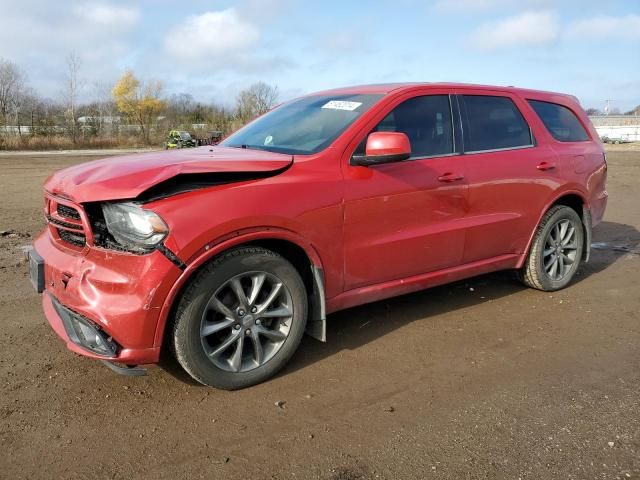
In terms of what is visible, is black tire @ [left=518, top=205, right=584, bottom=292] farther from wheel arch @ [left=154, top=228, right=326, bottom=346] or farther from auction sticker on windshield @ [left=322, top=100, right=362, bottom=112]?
wheel arch @ [left=154, top=228, right=326, bottom=346]

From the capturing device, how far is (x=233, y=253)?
3029 mm

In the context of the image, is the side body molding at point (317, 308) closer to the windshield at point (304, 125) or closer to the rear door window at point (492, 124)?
the windshield at point (304, 125)

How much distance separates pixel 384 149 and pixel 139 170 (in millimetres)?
1501

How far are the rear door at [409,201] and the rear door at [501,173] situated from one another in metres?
0.17

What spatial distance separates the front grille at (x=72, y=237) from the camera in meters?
3.05

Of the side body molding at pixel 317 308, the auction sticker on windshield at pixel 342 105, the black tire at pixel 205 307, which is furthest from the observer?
the auction sticker on windshield at pixel 342 105

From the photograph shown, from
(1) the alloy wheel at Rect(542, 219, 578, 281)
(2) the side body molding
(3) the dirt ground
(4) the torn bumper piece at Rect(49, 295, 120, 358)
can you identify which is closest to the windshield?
(2) the side body molding

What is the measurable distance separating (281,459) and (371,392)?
0.80 m

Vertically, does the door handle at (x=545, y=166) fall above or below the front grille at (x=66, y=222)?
above

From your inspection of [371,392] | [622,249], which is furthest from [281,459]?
[622,249]

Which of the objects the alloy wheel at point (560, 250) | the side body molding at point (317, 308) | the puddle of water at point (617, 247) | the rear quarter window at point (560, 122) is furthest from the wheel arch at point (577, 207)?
the side body molding at point (317, 308)

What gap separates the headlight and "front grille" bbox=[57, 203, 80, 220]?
289 mm

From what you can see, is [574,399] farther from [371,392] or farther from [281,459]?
[281,459]

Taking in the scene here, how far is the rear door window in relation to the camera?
14.0ft
